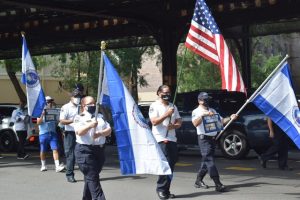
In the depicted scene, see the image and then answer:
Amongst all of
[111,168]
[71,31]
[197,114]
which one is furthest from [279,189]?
[71,31]

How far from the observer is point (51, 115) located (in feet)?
43.4

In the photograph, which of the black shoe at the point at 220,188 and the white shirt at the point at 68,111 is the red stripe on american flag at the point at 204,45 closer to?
the black shoe at the point at 220,188

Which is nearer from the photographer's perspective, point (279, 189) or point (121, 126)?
point (121, 126)

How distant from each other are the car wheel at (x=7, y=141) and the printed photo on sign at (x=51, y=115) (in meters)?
5.91

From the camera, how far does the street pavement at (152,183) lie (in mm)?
9844

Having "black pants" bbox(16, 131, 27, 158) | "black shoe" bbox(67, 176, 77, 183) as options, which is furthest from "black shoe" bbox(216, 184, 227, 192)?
"black pants" bbox(16, 131, 27, 158)

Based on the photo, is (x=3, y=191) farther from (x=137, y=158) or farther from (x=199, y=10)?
(x=199, y=10)

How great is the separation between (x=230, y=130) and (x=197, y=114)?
5.54 metres

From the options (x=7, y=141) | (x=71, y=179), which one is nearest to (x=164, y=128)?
(x=71, y=179)

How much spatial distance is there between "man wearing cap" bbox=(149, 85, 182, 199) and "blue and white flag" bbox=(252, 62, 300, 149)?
1.31 metres

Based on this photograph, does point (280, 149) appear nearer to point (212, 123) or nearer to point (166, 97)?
point (212, 123)

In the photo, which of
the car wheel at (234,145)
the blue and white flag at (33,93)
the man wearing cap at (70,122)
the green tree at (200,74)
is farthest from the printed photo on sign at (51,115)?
the green tree at (200,74)

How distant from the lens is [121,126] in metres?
8.08

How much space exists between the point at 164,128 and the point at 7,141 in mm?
10809
